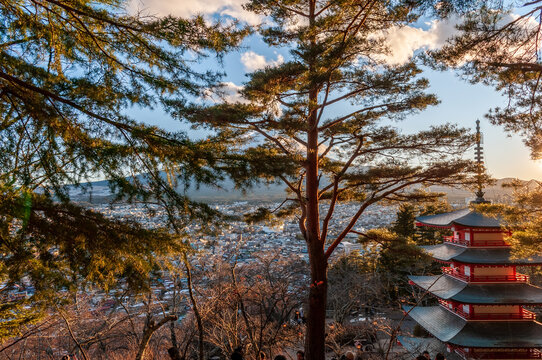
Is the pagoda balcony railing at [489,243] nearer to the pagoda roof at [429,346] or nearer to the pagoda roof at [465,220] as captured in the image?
the pagoda roof at [465,220]

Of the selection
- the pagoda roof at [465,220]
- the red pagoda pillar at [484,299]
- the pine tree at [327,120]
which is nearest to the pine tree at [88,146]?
the pine tree at [327,120]

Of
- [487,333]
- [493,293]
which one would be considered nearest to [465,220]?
[493,293]

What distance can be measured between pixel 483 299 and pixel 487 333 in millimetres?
827

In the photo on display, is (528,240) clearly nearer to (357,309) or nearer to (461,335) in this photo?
(461,335)

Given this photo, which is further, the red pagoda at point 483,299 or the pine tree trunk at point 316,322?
the red pagoda at point 483,299

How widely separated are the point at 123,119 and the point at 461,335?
929 cm

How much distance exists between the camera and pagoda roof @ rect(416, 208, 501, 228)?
8.65 metres

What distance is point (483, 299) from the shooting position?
8234 millimetres

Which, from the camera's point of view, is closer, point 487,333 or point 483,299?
point 487,333

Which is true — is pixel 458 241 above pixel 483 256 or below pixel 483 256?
above

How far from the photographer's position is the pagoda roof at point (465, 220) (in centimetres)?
865

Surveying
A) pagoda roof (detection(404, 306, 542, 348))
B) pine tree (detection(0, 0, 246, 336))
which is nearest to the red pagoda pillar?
pagoda roof (detection(404, 306, 542, 348))

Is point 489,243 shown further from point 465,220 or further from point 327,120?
point 327,120

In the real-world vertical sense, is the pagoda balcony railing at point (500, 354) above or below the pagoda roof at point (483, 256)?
below
